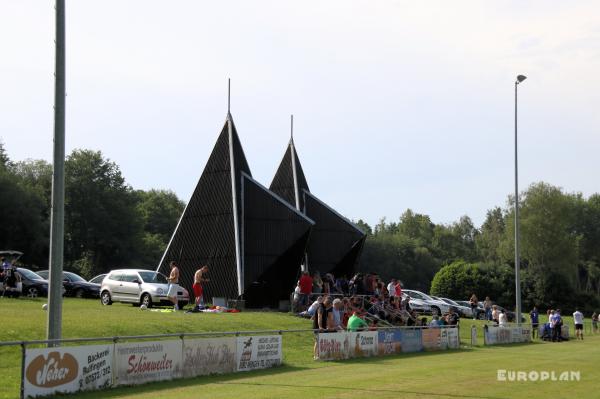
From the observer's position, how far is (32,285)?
126 feet

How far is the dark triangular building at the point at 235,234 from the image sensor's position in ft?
130

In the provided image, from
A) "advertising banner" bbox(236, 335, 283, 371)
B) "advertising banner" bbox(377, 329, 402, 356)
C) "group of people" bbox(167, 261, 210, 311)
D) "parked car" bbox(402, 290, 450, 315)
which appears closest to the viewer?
"advertising banner" bbox(236, 335, 283, 371)

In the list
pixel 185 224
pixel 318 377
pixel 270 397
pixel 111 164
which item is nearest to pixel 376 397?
pixel 270 397

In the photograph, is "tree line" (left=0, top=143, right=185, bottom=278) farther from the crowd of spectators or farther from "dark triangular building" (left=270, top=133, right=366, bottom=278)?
the crowd of spectators

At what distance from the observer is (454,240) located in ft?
468

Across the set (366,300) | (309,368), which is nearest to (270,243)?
(366,300)

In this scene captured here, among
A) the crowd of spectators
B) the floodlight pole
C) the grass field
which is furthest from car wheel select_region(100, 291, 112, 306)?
the floodlight pole

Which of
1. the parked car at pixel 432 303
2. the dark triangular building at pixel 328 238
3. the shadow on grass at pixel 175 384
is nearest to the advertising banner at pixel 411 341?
the shadow on grass at pixel 175 384

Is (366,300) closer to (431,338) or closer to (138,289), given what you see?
(431,338)

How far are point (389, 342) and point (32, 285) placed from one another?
1913 centimetres

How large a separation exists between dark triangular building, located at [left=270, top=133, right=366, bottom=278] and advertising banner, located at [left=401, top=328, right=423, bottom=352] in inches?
763

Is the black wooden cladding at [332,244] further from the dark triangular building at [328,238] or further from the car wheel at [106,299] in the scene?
the car wheel at [106,299]

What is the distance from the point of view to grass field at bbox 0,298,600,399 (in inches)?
647

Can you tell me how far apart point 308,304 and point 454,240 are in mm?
109935
